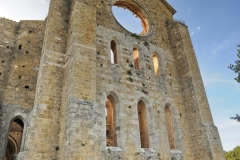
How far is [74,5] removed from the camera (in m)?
8.73

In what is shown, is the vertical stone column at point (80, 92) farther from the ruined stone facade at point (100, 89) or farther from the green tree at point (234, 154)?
the green tree at point (234, 154)

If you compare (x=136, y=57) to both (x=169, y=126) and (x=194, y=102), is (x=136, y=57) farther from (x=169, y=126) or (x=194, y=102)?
(x=169, y=126)

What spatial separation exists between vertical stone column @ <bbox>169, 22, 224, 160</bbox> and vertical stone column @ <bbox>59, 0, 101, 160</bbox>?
5055 mm

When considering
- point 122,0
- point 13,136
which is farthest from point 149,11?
point 13,136

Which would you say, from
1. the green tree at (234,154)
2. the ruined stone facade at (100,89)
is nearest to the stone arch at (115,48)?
the ruined stone facade at (100,89)

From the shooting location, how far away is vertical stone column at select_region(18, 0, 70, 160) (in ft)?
21.2

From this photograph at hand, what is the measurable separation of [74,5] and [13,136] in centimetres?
934

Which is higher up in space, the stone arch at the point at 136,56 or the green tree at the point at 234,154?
the stone arch at the point at 136,56

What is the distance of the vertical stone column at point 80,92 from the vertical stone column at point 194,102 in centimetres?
505

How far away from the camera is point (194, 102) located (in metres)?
9.86

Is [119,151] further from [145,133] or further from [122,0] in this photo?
[122,0]

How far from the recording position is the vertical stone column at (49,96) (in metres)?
6.46

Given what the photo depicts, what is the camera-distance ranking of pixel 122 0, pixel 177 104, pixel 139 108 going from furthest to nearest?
1. pixel 122 0
2. pixel 177 104
3. pixel 139 108

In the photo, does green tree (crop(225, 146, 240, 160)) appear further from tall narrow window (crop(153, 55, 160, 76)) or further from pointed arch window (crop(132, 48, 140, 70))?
pointed arch window (crop(132, 48, 140, 70))
